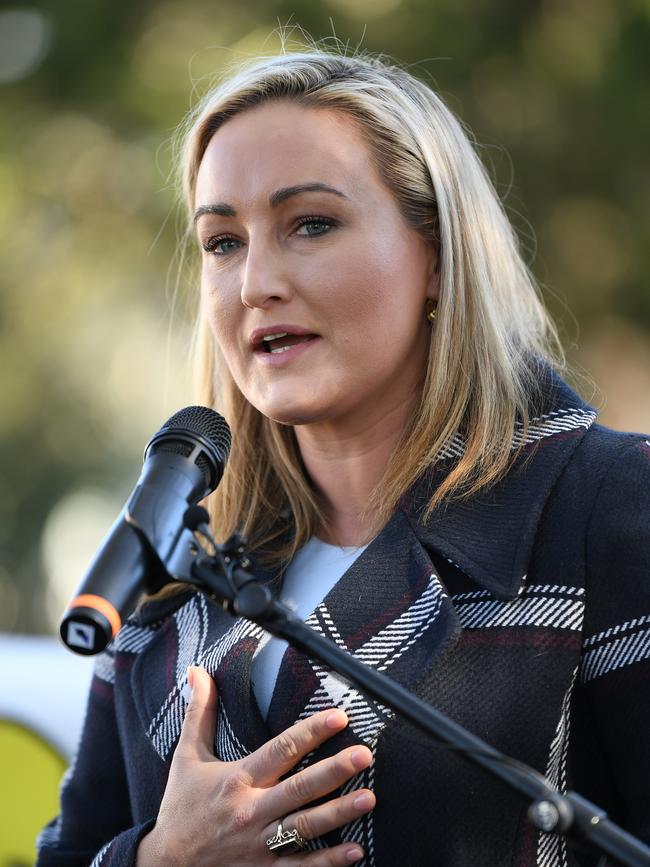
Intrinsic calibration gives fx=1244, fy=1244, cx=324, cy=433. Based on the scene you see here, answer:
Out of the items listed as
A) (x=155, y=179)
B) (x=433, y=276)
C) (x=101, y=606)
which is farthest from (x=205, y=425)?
(x=155, y=179)

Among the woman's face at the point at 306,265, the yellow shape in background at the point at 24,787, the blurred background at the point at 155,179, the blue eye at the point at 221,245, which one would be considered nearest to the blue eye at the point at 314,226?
the woman's face at the point at 306,265

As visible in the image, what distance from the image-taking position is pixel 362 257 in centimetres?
238

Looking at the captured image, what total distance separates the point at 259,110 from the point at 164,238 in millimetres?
5672

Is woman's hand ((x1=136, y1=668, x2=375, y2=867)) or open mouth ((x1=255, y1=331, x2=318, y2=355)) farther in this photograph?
open mouth ((x1=255, y1=331, x2=318, y2=355))

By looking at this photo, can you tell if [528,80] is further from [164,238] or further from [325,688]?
[325,688]

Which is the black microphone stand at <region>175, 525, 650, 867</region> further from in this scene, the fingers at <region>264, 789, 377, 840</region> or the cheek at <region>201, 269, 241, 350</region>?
the cheek at <region>201, 269, 241, 350</region>

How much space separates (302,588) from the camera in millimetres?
2549

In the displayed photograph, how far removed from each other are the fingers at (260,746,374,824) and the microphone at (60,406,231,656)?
0.54 meters

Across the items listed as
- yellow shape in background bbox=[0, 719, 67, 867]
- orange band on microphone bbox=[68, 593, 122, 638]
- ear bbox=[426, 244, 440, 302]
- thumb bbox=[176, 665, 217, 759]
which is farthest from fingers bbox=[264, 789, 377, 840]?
yellow shape in background bbox=[0, 719, 67, 867]

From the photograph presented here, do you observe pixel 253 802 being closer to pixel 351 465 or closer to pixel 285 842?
pixel 285 842

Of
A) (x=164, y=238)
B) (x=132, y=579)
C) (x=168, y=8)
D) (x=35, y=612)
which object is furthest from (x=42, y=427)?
(x=132, y=579)

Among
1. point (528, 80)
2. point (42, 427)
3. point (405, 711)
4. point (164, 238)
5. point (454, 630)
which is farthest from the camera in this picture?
point (42, 427)

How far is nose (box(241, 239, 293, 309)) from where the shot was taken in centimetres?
234

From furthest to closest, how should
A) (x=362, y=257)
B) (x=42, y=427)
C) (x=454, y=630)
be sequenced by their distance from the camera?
(x=42, y=427) → (x=362, y=257) → (x=454, y=630)
